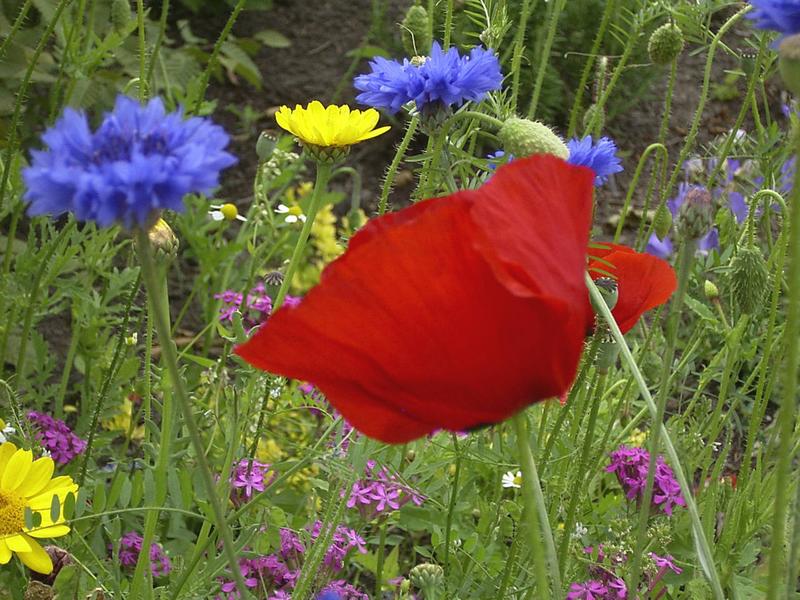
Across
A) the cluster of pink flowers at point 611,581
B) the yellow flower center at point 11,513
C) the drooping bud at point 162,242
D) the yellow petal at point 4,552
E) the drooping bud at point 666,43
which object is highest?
the drooping bud at point 666,43

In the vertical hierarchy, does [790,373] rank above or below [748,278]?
below

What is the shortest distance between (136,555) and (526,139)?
826mm

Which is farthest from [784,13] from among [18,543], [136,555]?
[136,555]

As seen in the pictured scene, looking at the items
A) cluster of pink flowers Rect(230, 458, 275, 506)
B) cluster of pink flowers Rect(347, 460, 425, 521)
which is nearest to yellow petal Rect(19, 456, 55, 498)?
cluster of pink flowers Rect(230, 458, 275, 506)

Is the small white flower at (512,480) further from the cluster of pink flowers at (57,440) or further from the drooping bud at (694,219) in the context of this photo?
the drooping bud at (694,219)

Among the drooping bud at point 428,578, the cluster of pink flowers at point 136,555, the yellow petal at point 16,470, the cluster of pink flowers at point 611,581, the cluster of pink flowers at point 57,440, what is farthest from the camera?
the cluster of pink flowers at point 57,440

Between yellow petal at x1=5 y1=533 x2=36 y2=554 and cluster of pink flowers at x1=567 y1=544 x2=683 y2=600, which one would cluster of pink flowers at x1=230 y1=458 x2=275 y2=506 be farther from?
cluster of pink flowers at x1=567 y1=544 x2=683 y2=600

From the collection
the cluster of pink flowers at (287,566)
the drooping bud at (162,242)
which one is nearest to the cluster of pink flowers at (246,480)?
the cluster of pink flowers at (287,566)

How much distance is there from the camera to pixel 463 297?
1.77 ft

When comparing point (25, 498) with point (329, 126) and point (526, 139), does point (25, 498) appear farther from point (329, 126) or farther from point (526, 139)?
point (526, 139)

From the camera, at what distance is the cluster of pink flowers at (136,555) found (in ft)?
4.10

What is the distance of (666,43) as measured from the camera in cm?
128

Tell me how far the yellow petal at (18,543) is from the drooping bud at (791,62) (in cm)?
71

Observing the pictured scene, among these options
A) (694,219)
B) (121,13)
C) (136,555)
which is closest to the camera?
(694,219)
